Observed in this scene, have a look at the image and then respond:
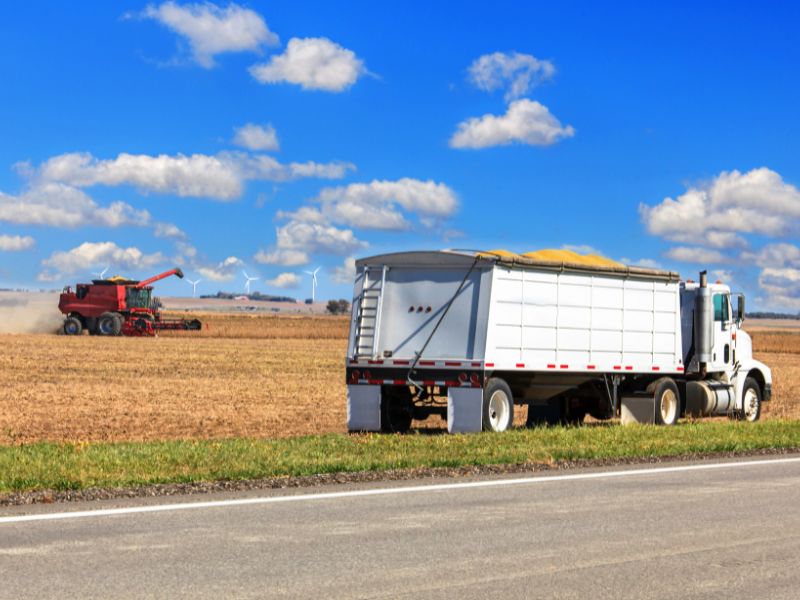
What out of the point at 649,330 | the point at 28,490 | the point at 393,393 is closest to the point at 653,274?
the point at 649,330

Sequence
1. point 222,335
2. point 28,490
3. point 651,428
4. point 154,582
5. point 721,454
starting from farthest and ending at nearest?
point 222,335 → point 651,428 → point 721,454 → point 28,490 → point 154,582

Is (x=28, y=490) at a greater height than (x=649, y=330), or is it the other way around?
(x=649, y=330)

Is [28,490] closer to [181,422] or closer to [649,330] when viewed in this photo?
[181,422]

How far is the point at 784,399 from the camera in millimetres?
32250

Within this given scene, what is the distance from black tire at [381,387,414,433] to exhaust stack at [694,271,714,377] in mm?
6822

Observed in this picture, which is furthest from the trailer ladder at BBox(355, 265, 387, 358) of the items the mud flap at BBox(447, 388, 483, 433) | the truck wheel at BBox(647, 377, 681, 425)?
the truck wheel at BBox(647, 377, 681, 425)

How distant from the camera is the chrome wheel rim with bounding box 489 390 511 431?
2002cm

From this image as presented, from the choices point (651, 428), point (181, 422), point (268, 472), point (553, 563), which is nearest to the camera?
point (553, 563)

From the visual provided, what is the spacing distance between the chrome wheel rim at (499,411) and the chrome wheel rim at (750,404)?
773cm

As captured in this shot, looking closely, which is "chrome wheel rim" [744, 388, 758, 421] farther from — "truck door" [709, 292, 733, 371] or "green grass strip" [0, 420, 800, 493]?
"green grass strip" [0, 420, 800, 493]

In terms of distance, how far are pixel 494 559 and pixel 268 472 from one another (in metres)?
5.14

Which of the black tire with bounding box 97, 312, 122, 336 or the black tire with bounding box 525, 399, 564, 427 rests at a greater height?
the black tire with bounding box 97, 312, 122, 336

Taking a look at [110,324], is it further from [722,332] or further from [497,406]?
[497,406]

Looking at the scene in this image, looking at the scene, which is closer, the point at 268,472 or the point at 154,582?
the point at 154,582
